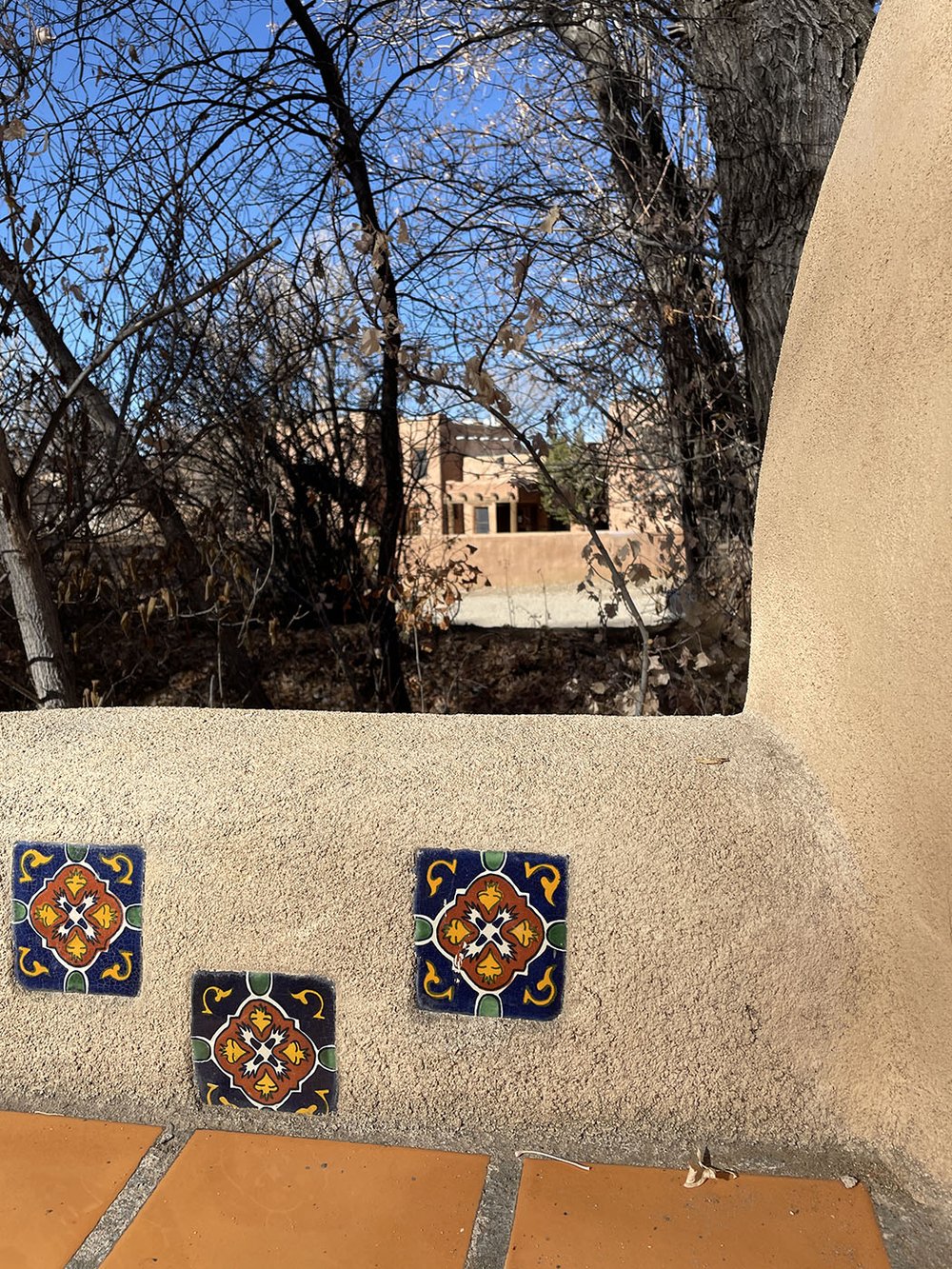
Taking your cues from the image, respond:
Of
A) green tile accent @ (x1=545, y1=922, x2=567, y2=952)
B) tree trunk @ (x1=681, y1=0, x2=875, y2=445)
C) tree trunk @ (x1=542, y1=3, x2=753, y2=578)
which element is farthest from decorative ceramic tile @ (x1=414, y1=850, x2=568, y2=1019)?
tree trunk @ (x1=542, y1=3, x2=753, y2=578)

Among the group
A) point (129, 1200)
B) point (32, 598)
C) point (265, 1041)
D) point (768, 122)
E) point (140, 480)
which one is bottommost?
point (129, 1200)

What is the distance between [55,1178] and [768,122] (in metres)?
3.54

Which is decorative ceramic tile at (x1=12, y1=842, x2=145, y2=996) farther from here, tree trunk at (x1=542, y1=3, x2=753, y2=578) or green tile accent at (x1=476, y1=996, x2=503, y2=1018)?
tree trunk at (x1=542, y1=3, x2=753, y2=578)

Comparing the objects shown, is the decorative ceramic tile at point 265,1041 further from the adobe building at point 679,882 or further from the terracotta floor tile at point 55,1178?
the terracotta floor tile at point 55,1178

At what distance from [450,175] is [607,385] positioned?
1019 millimetres

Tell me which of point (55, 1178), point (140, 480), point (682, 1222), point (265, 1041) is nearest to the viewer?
point (682, 1222)

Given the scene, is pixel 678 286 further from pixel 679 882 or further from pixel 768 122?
pixel 679 882

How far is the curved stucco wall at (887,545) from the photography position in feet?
4.44

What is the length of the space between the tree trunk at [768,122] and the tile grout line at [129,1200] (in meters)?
2.80

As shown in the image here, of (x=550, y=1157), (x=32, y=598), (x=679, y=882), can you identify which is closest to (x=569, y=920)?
(x=679, y=882)

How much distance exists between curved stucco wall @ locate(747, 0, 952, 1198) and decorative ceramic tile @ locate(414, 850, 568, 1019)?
0.45m

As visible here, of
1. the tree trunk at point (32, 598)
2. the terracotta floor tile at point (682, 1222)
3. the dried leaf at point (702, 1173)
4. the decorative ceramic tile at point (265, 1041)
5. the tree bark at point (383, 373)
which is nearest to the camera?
the terracotta floor tile at point (682, 1222)

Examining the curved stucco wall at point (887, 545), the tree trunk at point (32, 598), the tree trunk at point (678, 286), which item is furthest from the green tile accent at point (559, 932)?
the tree trunk at point (678, 286)

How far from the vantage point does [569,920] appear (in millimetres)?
1564
